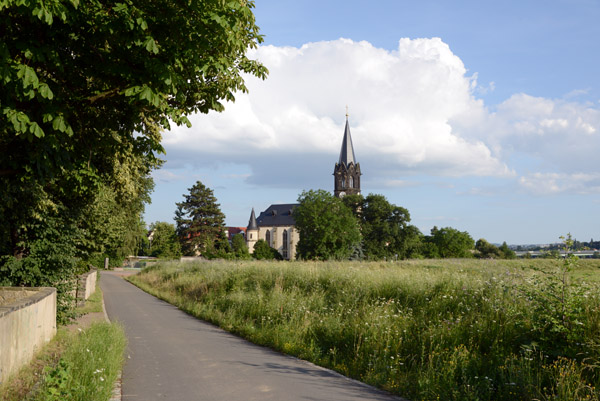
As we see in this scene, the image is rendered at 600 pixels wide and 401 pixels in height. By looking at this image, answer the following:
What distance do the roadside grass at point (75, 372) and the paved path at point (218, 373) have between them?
442 mm

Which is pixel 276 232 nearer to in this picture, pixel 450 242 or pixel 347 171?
pixel 347 171

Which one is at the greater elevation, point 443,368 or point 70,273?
point 70,273

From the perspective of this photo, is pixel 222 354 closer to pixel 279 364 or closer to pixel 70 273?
pixel 279 364

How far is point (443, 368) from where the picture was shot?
6.98 meters

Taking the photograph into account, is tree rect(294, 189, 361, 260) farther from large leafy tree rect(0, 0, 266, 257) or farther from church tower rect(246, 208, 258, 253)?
large leafy tree rect(0, 0, 266, 257)

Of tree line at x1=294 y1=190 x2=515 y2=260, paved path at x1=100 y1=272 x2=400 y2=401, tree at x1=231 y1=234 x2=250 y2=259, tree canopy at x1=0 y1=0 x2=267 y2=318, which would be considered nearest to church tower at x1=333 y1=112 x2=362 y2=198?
tree line at x1=294 y1=190 x2=515 y2=260

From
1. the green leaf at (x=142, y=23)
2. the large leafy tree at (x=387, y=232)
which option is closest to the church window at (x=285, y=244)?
the large leafy tree at (x=387, y=232)

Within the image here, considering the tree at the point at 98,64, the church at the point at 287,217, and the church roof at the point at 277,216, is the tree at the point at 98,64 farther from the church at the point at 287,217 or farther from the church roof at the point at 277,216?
the church roof at the point at 277,216

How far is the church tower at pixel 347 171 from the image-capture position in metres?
120

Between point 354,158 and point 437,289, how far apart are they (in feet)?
369

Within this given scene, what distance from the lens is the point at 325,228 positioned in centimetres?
7625

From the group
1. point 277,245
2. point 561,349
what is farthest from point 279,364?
point 277,245

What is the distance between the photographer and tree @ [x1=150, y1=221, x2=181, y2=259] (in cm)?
9056

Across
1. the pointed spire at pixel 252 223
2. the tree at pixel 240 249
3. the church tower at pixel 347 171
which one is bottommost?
the tree at pixel 240 249
